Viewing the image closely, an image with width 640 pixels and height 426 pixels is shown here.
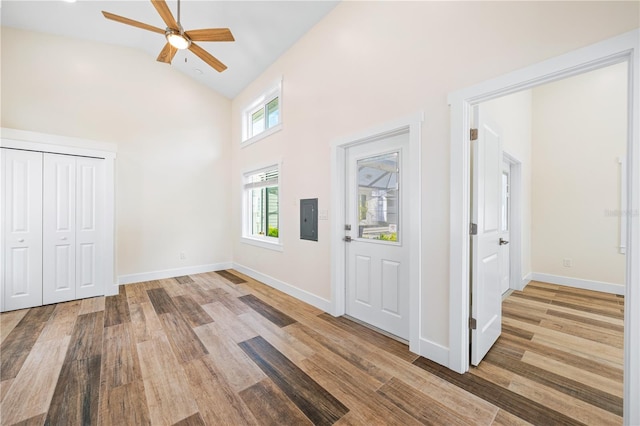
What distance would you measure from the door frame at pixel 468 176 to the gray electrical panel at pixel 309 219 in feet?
5.93

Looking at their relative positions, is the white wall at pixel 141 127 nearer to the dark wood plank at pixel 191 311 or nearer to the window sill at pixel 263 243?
the window sill at pixel 263 243

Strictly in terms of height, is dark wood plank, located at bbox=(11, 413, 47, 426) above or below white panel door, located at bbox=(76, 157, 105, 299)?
below

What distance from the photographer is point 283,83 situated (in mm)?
4066

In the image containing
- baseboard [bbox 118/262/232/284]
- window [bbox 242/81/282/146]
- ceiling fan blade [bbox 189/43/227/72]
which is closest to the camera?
ceiling fan blade [bbox 189/43/227/72]

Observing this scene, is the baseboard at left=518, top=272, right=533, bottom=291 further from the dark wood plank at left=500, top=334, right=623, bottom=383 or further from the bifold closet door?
the bifold closet door

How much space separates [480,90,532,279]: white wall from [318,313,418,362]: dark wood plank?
2.91 m

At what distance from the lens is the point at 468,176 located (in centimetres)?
203

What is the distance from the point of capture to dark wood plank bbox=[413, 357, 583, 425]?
1.57 meters

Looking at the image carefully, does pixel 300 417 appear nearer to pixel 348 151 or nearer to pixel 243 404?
pixel 243 404

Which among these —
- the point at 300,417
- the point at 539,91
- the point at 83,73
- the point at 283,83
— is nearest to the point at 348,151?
the point at 283,83

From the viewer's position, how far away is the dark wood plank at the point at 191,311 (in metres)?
2.99

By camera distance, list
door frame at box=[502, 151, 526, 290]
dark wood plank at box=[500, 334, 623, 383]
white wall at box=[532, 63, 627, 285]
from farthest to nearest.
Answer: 1. door frame at box=[502, 151, 526, 290]
2. white wall at box=[532, 63, 627, 285]
3. dark wood plank at box=[500, 334, 623, 383]

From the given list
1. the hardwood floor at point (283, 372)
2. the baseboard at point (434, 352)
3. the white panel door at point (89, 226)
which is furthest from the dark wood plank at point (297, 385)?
the white panel door at point (89, 226)

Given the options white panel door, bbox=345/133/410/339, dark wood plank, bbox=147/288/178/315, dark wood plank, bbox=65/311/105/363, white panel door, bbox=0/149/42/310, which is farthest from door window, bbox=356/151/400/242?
white panel door, bbox=0/149/42/310
